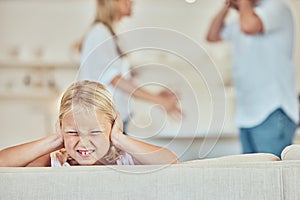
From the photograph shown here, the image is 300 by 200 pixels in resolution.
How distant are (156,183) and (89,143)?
0.59ft

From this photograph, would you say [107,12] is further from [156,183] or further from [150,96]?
[156,183]

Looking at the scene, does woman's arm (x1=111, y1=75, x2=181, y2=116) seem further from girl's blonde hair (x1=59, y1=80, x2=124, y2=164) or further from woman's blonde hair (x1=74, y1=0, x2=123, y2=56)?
girl's blonde hair (x1=59, y1=80, x2=124, y2=164)

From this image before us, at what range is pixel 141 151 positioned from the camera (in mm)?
1051

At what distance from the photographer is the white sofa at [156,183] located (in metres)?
0.97

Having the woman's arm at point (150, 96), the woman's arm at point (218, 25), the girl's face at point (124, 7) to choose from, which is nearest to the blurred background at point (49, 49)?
the woman's arm at point (218, 25)

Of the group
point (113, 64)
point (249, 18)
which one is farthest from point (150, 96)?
point (249, 18)

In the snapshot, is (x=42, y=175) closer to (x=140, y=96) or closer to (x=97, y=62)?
(x=97, y=62)

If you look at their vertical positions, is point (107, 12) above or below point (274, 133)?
above

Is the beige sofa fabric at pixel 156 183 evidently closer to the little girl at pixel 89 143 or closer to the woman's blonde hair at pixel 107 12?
the little girl at pixel 89 143

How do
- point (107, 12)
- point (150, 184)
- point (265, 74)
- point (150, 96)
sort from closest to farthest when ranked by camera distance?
point (150, 184), point (150, 96), point (107, 12), point (265, 74)

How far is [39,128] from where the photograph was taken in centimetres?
398

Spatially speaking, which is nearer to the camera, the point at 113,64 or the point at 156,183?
the point at 156,183

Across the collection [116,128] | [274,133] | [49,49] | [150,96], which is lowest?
[274,133]

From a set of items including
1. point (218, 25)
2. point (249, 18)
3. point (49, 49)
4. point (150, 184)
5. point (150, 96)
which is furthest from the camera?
point (49, 49)
